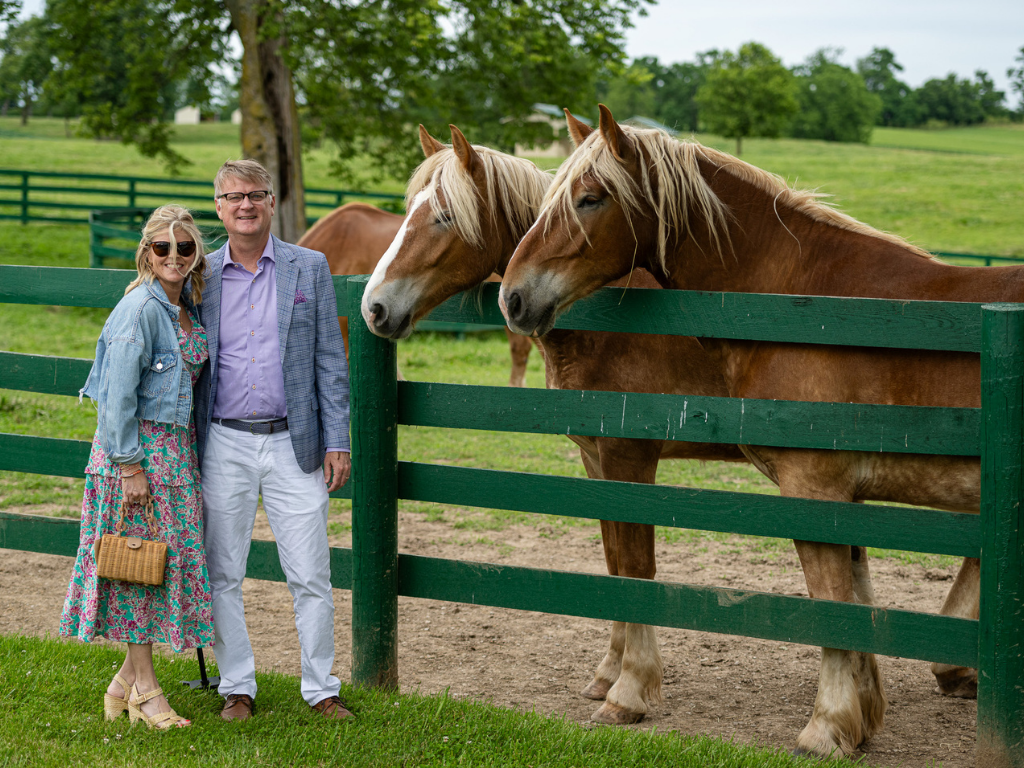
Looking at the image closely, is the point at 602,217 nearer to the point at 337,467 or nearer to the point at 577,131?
the point at 577,131

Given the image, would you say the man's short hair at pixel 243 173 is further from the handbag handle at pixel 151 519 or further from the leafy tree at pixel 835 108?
the leafy tree at pixel 835 108

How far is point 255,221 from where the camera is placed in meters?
3.14

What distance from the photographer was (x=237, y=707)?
322cm

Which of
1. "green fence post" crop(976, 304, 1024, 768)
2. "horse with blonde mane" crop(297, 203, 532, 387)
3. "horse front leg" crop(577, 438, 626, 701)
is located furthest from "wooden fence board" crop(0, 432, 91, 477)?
"horse with blonde mane" crop(297, 203, 532, 387)

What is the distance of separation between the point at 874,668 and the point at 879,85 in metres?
126

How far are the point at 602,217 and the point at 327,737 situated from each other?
2038 millimetres

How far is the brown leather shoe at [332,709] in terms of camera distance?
3.20m

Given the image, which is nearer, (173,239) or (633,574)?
(173,239)

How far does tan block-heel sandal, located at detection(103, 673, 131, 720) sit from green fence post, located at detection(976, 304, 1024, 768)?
2893mm

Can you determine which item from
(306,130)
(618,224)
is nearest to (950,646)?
(618,224)

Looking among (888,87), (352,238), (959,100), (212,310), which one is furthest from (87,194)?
(888,87)

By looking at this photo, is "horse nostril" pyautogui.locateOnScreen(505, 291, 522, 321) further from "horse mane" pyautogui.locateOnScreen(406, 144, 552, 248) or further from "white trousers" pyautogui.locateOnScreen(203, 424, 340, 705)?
"white trousers" pyautogui.locateOnScreen(203, 424, 340, 705)

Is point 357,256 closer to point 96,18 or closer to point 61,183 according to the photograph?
point 96,18

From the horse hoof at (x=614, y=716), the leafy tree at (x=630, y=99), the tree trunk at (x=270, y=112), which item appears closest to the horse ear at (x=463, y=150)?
the horse hoof at (x=614, y=716)
